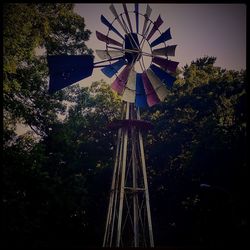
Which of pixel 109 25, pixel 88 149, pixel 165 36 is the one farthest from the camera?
pixel 88 149

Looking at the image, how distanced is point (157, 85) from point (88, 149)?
7254 millimetres

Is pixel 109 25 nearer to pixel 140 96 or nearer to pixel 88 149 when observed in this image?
pixel 140 96

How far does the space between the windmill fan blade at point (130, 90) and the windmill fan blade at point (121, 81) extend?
12 cm

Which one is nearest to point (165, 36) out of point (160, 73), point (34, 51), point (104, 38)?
point (160, 73)

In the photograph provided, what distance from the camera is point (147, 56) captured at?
Answer: 1171 cm

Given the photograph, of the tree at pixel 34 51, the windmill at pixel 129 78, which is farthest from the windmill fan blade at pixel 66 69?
the tree at pixel 34 51

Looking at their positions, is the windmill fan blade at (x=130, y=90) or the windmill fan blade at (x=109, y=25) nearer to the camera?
the windmill fan blade at (x=130, y=90)

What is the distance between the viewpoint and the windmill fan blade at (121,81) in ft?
36.1

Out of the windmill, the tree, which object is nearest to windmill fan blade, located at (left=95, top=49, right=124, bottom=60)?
the windmill

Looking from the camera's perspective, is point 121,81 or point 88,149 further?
point 88,149

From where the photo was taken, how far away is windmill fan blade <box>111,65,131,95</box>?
11008 millimetres

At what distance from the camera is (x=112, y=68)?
438 inches

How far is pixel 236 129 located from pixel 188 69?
4556 millimetres

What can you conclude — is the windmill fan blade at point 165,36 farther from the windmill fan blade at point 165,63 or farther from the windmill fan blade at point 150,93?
the windmill fan blade at point 150,93
